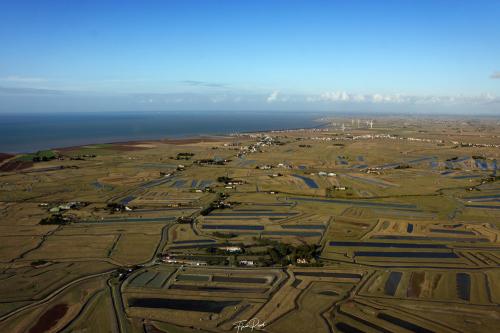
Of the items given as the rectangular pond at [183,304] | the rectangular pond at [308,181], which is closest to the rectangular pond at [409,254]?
the rectangular pond at [183,304]

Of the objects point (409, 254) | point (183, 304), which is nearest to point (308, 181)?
point (409, 254)

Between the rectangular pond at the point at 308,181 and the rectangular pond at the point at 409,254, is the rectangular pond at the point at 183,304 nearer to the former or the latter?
the rectangular pond at the point at 409,254

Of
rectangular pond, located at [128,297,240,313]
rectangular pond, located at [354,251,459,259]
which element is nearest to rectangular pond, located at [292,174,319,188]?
rectangular pond, located at [354,251,459,259]

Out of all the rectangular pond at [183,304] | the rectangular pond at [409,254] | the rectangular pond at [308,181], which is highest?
the rectangular pond at [308,181]

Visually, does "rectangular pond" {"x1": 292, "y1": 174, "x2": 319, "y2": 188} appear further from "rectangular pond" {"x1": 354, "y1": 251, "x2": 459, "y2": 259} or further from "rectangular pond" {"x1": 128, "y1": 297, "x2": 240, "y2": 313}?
"rectangular pond" {"x1": 128, "y1": 297, "x2": 240, "y2": 313}

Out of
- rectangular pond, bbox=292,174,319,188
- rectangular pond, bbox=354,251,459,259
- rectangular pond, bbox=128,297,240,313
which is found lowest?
rectangular pond, bbox=128,297,240,313

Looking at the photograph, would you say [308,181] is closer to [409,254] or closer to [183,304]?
[409,254]

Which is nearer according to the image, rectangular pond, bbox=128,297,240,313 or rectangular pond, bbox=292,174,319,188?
rectangular pond, bbox=128,297,240,313

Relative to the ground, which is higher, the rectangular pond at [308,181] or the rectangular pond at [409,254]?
the rectangular pond at [308,181]

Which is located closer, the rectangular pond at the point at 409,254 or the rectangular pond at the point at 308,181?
the rectangular pond at the point at 409,254

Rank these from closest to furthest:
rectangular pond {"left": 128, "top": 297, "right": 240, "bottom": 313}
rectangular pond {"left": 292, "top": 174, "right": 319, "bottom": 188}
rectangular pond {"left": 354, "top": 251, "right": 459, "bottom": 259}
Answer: rectangular pond {"left": 128, "top": 297, "right": 240, "bottom": 313}, rectangular pond {"left": 354, "top": 251, "right": 459, "bottom": 259}, rectangular pond {"left": 292, "top": 174, "right": 319, "bottom": 188}

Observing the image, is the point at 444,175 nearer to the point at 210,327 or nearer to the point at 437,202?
the point at 437,202

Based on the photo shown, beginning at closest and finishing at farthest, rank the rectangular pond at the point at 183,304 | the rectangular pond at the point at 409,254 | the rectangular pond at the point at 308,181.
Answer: the rectangular pond at the point at 183,304, the rectangular pond at the point at 409,254, the rectangular pond at the point at 308,181

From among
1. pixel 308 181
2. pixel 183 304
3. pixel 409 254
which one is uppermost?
pixel 308 181
